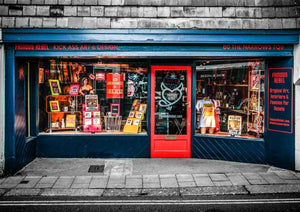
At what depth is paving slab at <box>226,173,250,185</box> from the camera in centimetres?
642

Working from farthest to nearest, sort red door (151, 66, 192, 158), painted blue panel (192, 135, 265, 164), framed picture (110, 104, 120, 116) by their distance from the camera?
framed picture (110, 104, 120, 116)
red door (151, 66, 192, 158)
painted blue panel (192, 135, 265, 164)

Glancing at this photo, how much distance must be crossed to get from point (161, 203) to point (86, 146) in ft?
12.0

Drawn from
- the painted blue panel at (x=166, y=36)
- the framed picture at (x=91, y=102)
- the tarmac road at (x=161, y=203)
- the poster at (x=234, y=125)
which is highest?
the painted blue panel at (x=166, y=36)

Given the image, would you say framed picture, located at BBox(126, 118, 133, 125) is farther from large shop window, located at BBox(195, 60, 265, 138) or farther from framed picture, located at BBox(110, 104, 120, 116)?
large shop window, located at BBox(195, 60, 265, 138)

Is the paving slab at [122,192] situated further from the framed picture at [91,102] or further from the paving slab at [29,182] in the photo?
the framed picture at [91,102]

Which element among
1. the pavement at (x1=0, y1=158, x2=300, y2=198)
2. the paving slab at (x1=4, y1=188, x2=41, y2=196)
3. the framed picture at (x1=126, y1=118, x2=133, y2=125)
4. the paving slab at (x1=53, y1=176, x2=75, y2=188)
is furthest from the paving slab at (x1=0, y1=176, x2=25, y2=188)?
the framed picture at (x1=126, y1=118, x2=133, y2=125)

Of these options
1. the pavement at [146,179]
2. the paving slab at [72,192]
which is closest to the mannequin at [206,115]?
the pavement at [146,179]

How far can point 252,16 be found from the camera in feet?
24.4

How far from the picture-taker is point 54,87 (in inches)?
343

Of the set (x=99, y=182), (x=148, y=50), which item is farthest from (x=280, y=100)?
(x=99, y=182)

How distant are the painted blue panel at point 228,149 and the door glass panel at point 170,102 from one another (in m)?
0.62

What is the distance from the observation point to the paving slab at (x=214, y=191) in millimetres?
5930

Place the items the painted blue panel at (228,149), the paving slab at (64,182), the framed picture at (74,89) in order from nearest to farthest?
the paving slab at (64,182), the painted blue panel at (228,149), the framed picture at (74,89)

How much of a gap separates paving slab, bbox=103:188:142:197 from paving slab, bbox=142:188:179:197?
142 mm
